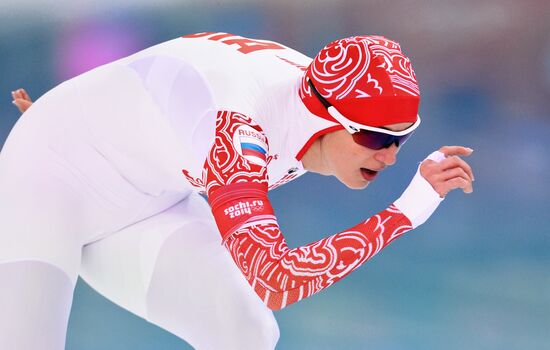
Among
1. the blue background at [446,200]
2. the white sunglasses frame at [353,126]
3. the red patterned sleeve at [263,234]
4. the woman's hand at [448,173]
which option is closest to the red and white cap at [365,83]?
the white sunglasses frame at [353,126]

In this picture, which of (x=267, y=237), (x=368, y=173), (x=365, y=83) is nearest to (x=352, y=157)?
(x=368, y=173)

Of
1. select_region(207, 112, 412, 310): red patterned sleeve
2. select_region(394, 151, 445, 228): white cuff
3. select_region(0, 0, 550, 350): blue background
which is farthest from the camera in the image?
select_region(0, 0, 550, 350): blue background

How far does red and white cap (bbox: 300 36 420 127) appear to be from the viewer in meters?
2.80

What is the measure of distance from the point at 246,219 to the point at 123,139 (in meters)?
0.74

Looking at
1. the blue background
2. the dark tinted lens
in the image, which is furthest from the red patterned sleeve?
the blue background

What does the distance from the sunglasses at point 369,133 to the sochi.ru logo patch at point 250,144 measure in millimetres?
256

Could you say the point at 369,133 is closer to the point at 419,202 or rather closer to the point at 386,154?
the point at 386,154

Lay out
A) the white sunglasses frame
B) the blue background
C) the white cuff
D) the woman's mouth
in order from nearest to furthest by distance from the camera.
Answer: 1. the white cuff
2. the white sunglasses frame
3. the woman's mouth
4. the blue background

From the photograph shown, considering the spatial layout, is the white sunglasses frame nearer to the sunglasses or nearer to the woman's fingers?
the sunglasses

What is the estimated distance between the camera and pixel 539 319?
5613mm

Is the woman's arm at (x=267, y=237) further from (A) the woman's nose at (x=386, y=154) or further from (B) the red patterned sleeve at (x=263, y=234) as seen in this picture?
(A) the woman's nose at (x=386, y=154)

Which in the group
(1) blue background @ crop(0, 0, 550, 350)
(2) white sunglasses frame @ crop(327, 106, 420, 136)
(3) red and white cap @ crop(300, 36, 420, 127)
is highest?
(3) red and white cap @ crop(300, 36, 420, 127)

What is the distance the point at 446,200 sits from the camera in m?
5.87

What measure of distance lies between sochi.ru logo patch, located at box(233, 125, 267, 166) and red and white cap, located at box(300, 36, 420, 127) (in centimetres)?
25
